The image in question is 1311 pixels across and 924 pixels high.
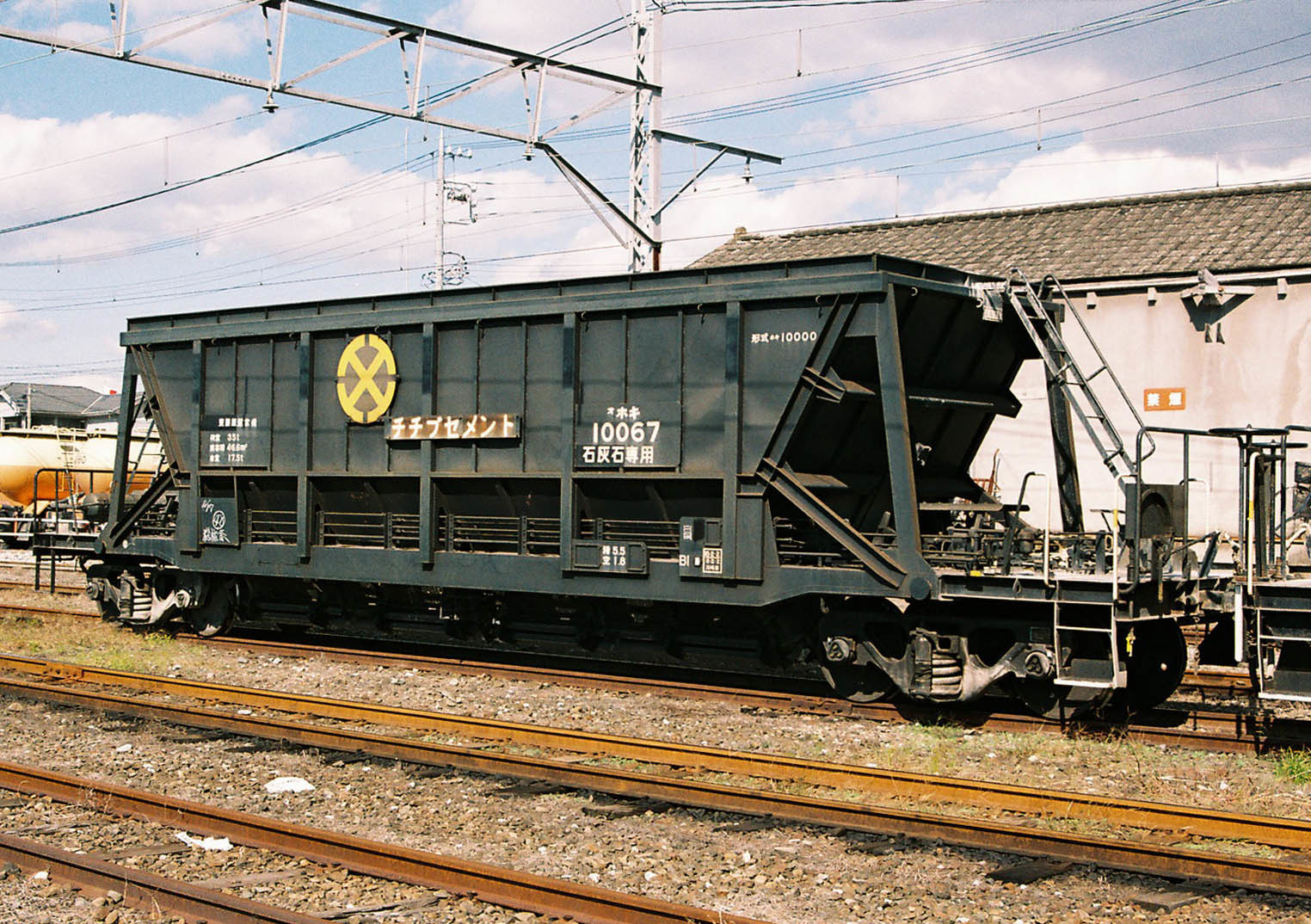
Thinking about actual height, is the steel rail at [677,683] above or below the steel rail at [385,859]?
above

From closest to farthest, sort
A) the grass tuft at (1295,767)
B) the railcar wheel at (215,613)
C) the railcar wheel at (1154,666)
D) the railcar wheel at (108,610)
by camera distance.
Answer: the grass tuft at (1295,767)
the railcar wheel at (1154,666)
the railcar wheel at (215,613)
the railcar wheel at (108,610)

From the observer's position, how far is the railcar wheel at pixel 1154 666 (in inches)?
476

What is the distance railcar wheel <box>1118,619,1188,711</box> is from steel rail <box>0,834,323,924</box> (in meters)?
8.62

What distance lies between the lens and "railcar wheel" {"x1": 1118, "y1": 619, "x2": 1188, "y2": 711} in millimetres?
12102

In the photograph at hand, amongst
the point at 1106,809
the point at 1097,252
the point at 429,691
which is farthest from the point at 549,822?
the point at 1097,252

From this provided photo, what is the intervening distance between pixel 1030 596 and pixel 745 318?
3901mm

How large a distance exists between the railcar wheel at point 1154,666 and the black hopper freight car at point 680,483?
0.03 meters

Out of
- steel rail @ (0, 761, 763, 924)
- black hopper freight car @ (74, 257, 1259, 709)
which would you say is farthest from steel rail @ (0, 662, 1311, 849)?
black hopper freight car @ (74, 257, 1259, 709)

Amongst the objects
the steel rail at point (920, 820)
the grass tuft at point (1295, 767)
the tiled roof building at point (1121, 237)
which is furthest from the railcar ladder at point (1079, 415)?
the tiled roof building at point (1121, 237)

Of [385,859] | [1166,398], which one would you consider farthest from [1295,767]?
[1166,398]

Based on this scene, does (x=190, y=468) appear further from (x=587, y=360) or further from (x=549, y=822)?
(x=549, y=822)

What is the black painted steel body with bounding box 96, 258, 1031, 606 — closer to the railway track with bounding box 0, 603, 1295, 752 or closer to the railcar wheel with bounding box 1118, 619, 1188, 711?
the railway track with bounding box 0, 603, 1295, 752

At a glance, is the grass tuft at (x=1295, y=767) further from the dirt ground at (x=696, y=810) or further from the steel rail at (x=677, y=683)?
the steel rail at (x=677, y=683)

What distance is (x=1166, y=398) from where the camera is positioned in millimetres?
23188
